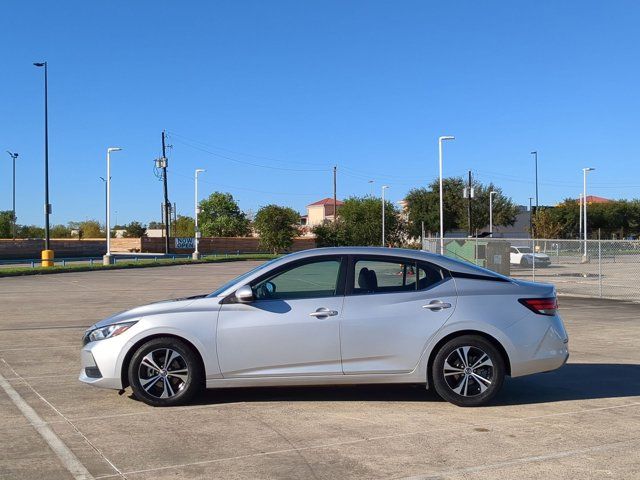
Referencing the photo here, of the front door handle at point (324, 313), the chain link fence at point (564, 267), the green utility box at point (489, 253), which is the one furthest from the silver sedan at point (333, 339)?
the green utility box at point (489, 253)

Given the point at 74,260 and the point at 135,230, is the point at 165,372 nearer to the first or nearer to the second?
the point at 74,260

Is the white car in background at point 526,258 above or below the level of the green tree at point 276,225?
below

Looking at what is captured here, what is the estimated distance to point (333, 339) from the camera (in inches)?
274

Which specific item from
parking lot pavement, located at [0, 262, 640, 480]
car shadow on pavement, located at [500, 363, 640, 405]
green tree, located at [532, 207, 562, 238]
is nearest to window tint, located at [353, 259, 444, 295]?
parking lot pavement, located at [0, 262, 640, 480]

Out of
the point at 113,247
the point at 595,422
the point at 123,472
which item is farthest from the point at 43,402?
the point at 113,247

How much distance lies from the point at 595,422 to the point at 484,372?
3.57ft

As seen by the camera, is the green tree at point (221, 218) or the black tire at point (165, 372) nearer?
the black tire at point (165, 372)

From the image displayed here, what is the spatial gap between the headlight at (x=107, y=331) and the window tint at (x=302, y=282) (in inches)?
52.0

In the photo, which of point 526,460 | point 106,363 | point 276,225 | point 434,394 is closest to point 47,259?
point 276,225

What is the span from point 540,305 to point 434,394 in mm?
1475

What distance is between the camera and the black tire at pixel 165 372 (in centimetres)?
703

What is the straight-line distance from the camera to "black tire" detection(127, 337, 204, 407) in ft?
23.1

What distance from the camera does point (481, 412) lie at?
6.92 m

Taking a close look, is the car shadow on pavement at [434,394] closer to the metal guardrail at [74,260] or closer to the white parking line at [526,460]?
the white parking line at [526,460]
